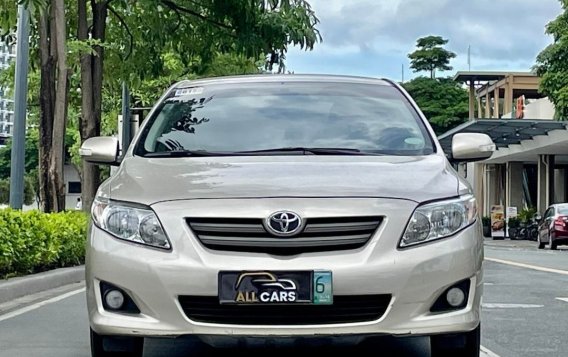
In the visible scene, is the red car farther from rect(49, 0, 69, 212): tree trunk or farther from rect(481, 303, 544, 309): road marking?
rect(481, 303, 544, 309): road marking

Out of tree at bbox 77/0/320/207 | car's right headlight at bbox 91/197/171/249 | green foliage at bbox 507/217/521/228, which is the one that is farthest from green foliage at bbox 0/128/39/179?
car's right headlight at bbox 91/197/171/249

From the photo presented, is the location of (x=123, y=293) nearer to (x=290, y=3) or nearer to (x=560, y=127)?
(x=290, y=3)

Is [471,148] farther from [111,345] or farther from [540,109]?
[540,109]

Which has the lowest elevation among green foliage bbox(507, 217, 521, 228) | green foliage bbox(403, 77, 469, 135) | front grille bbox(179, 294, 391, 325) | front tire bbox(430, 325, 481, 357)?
green foliage bbox(507, 217, 521, 228)

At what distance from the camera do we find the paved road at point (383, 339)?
580 centimetres

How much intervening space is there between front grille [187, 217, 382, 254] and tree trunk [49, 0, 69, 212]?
915 centimetres

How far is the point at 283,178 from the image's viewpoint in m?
4.57

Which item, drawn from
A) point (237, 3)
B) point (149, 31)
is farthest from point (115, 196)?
point (149, 31)

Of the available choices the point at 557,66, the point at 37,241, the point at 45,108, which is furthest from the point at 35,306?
the point at 557,66

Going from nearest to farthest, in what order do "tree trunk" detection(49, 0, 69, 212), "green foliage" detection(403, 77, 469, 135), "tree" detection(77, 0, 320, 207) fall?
1. "tree trunk" detection(49, 0, 69, 212)
2. "tree" detection(77, 0, 320, 207)
3. "green foliage" detection(403, 77, 469, 135)

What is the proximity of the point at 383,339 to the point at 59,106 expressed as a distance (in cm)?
908

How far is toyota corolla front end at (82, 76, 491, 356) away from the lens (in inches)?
167

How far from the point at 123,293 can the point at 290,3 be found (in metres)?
10.5

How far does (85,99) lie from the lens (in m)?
14.7
